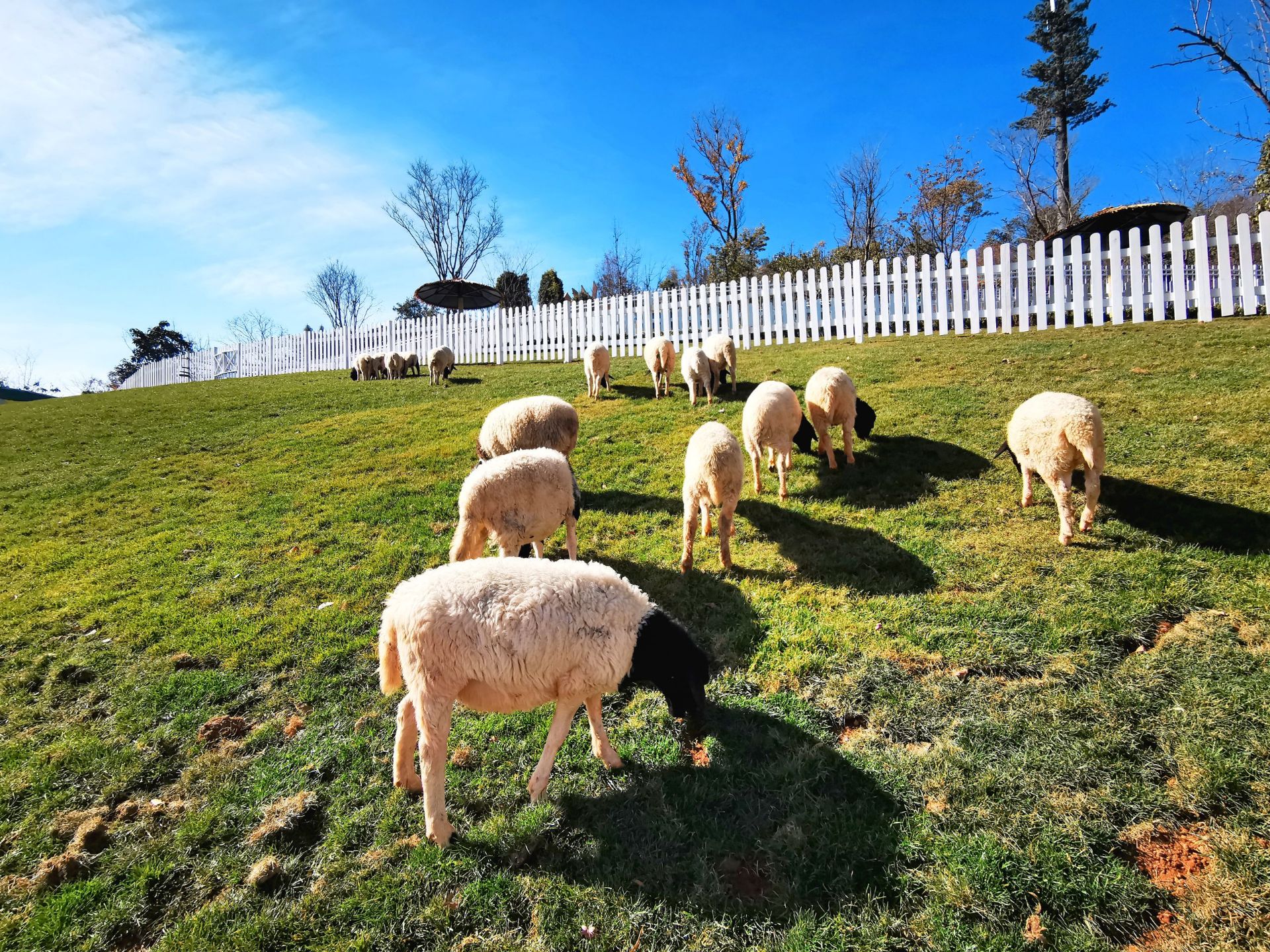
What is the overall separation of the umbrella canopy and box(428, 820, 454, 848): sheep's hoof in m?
23.8

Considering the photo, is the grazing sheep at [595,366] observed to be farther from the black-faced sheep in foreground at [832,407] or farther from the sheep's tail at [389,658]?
the sheep's tail at [389,658]

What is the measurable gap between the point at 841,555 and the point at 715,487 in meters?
1.41

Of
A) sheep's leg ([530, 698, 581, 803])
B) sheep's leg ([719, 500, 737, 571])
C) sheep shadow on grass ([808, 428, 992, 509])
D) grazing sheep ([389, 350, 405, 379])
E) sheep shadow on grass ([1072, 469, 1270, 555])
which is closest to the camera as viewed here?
sheep's leg ([530, 698, 581, 803])

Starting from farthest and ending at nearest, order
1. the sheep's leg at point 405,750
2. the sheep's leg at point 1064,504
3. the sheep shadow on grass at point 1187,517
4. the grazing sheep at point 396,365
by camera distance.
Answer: the grazing sheep at point 396,365 < the sheep's leg at point 1064,504 < the sheep shadow on grass at point 1187,517 < the sheep's leg at point 405,750

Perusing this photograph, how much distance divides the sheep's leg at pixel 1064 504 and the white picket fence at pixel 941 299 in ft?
31.8

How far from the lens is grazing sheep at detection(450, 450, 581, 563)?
5.07 m

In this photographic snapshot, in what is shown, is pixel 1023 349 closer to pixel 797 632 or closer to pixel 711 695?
pixel 797 632

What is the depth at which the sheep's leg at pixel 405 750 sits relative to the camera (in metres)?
3.38

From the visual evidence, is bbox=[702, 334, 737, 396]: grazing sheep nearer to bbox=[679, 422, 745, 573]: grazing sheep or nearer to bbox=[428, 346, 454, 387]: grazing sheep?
bbox=[679, 422, 745, 573]: grazing sheep

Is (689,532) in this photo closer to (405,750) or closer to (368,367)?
(405,750)

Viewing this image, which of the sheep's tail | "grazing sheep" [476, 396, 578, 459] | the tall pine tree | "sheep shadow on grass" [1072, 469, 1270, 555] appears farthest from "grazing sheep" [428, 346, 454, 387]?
the tall pine tree

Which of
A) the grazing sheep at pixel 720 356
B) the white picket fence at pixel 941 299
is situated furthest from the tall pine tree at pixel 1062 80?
the grazing sheep at pixel 720 356

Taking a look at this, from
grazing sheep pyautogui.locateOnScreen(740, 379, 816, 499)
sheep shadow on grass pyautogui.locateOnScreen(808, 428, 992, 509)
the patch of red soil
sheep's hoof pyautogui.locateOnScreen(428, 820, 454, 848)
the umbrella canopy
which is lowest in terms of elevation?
sheep's hoof pyautogui.locateOnScreen(428, 820, 454, 848)

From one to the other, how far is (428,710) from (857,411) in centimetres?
684
